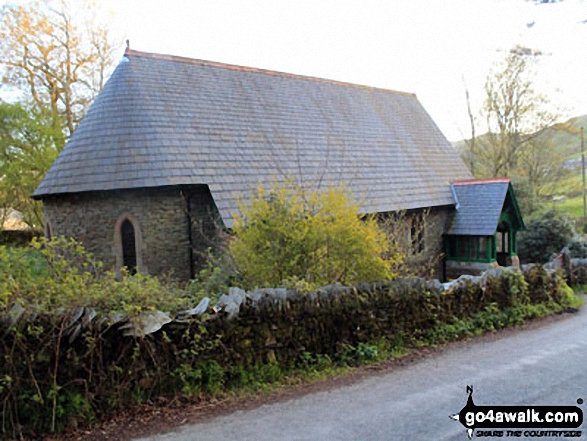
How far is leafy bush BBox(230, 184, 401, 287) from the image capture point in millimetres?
8945

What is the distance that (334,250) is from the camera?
9.14 meters

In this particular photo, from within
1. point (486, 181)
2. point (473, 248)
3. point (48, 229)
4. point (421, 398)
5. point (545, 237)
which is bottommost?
point (421, 398)

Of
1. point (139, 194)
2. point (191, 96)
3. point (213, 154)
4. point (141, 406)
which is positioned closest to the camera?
point (141, 406)

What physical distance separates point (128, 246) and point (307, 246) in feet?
23.8

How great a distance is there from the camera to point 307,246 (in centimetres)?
898

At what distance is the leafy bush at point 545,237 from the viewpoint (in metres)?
21.4

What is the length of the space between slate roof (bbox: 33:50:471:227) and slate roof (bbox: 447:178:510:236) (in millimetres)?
990

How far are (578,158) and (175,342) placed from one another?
75.2 m

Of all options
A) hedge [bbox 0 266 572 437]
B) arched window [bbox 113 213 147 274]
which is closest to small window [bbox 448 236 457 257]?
hedge [bbox 0 266 572 437]

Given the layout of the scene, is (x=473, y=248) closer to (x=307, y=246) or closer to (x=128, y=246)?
(x=307, y=246)

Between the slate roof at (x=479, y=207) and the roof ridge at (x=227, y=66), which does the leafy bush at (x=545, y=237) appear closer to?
the slate roof at (x=479, y=207)

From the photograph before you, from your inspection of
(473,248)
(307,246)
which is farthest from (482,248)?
(307,246)

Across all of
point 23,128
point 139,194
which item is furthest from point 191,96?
point 23,128

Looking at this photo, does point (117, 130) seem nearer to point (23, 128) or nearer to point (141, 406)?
point (141, 406)
